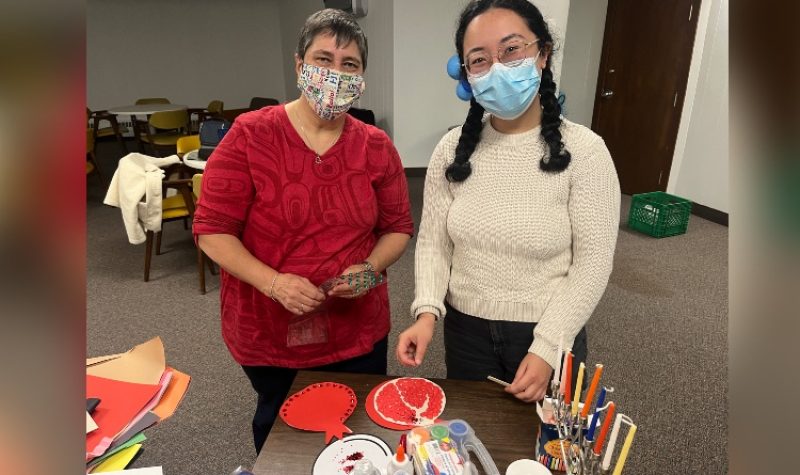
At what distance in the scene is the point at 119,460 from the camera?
771mm

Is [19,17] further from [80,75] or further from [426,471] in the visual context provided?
[426,471]

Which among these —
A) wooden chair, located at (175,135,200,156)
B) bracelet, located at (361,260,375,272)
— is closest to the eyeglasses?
bracelet, located at (361,260,375,272)

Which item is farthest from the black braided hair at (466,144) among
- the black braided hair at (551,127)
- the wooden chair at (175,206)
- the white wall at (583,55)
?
the white wall at (583,55)

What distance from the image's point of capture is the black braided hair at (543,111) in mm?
1056

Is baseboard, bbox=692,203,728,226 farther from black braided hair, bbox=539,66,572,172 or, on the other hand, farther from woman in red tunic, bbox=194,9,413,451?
woman in red tunic, bbox=194,9,413,451

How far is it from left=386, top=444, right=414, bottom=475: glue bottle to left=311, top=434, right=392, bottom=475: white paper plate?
0.17ft

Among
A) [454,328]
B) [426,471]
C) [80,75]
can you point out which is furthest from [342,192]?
[80,75]

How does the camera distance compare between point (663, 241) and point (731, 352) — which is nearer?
point (731, 352)

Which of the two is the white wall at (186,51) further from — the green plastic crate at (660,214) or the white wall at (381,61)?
the green plastic crate at (660,214)

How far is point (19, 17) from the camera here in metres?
0.12

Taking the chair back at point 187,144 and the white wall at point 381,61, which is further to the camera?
the white wall at point 381,61

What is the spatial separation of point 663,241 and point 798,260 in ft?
14.5

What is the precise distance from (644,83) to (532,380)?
4.79 m

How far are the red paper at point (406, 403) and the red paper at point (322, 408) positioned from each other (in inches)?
2.1
